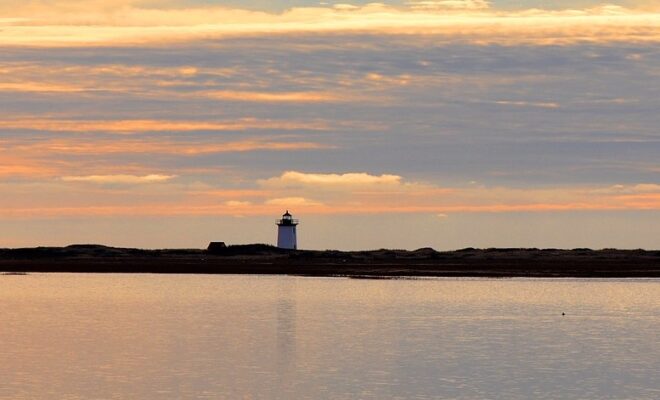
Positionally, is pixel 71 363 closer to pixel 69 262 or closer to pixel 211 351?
pixel 211 351

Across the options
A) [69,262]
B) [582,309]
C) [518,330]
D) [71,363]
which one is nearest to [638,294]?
[582,309]

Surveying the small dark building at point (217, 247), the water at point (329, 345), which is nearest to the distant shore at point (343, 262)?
the small dark building at point (217, 247)

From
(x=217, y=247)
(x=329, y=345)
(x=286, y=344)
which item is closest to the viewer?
(x=329, y=345)

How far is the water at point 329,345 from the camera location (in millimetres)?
27125

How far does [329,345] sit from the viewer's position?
1415 inches

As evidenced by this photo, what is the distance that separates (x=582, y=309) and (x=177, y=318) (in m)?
17.3

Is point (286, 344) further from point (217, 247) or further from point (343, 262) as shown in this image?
point (217, 247)

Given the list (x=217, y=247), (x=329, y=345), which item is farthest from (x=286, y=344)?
(x=217, y=247)

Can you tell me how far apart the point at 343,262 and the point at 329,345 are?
82.6 metres

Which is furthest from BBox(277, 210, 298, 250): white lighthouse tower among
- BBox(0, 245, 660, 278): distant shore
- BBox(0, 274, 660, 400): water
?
BBox(0, 274, 660, 400): water

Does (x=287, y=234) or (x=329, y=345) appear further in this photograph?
(x=287, y=234)

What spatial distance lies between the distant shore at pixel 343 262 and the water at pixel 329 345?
1196 inches

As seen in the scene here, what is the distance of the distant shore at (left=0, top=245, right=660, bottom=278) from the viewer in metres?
93.6

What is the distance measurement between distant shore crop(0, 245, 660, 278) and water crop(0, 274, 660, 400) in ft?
99.7
